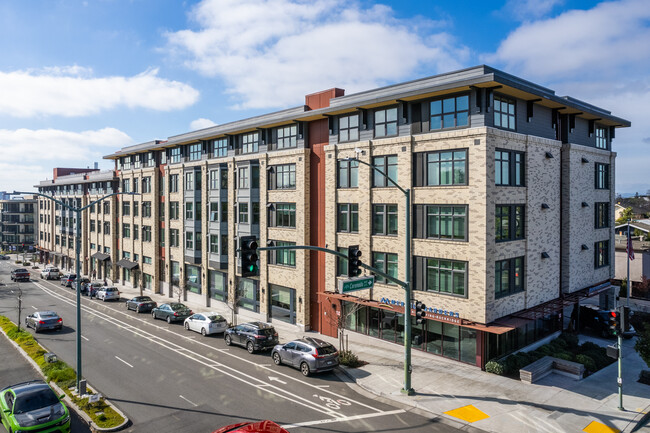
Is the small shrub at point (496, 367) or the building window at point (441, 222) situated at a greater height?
the building window at point (441, 222)

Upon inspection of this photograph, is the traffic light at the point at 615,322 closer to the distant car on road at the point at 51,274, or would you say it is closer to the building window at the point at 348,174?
the building window at the point at 348,174

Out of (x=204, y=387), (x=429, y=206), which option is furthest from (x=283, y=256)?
(x=204, y=387)

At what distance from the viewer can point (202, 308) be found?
1567 inches

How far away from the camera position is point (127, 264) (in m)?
51.4

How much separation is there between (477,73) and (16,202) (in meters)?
113

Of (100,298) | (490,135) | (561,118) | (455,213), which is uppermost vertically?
(561,118)

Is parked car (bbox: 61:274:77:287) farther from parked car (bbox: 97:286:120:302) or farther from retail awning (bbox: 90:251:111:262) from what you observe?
parked car (bbox: 97:286:120:302)

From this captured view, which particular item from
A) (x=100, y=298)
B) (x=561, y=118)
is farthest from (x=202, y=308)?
(x=561, y=118)

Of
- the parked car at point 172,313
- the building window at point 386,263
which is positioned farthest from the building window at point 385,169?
the parked car at point 172,313

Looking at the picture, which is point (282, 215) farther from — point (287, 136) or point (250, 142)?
point (250, 142)

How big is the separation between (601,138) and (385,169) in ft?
60.9

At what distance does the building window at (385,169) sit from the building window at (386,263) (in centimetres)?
430

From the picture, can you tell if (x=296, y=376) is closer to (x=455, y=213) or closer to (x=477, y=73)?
(x=455, y=213)

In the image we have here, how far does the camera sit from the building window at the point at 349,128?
28.4 meters
